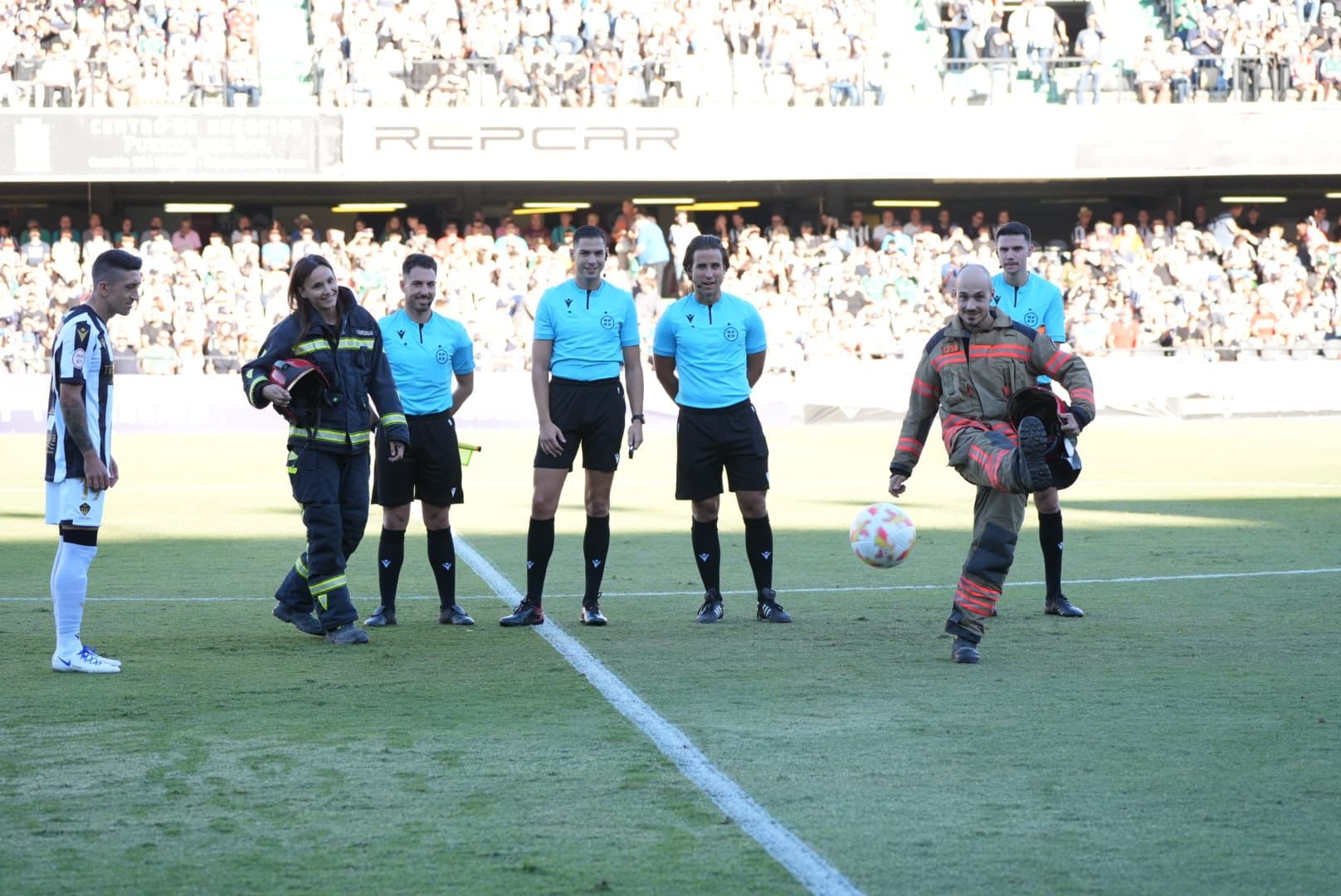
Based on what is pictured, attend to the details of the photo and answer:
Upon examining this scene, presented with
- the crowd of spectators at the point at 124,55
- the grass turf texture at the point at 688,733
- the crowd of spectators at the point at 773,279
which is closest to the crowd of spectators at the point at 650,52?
the crowd of spectators at the point at 124,55

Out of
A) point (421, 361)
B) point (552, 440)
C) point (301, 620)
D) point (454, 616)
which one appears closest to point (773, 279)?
point (421, 361)

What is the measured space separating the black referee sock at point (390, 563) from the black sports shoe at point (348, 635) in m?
0.69

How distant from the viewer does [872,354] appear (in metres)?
28.9

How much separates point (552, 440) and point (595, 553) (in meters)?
0.72

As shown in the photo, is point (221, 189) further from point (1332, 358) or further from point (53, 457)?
point (53, 457)

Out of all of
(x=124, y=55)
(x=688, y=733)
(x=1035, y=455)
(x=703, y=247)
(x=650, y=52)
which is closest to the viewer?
(x=688, y=733)

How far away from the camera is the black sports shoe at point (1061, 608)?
921 centimetres

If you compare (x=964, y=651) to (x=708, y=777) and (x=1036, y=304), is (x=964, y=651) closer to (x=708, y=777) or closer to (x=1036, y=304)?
(x=708, y=777)

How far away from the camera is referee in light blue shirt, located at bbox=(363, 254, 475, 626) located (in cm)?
902

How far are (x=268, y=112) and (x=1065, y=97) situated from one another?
50.6 ft

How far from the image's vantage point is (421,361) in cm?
905

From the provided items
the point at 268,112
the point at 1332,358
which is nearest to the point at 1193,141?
the point at 1332,358

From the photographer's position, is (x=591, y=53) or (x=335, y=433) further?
(x=591, y=53)

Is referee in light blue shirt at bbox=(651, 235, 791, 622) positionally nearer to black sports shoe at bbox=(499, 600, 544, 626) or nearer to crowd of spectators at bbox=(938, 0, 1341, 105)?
black sports shoe at bbox=(499, 600, 544, 626)
